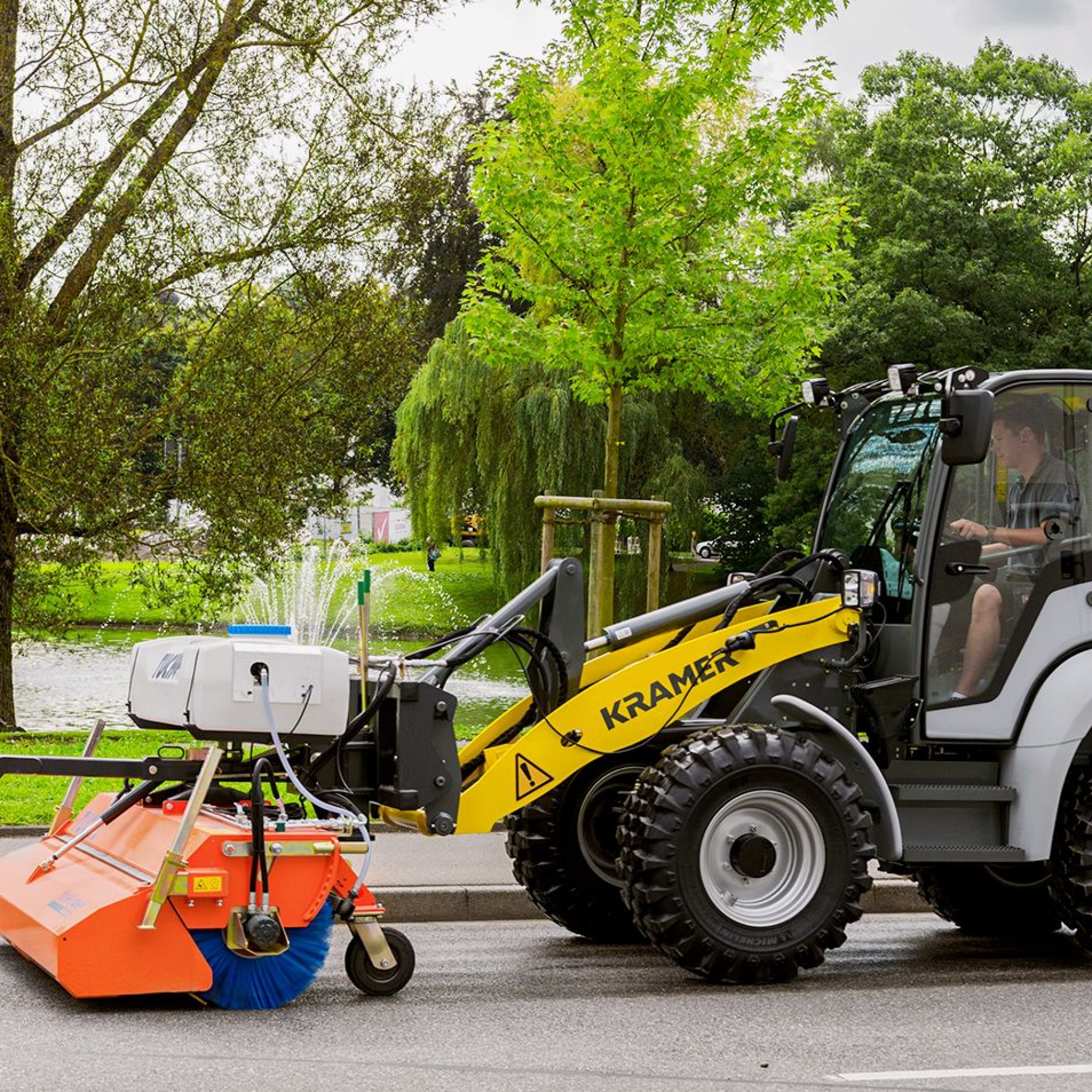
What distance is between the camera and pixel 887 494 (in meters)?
8.41

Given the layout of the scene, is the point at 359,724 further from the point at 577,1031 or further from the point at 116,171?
the point at 116,171

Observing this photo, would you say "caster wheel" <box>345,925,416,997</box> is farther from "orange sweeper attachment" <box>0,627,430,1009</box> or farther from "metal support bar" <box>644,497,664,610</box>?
"metal support bar" <box>644,497,664,610</box>

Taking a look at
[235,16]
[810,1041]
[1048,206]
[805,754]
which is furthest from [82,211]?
[1048,206]

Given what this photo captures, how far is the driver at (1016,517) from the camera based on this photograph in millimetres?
7988

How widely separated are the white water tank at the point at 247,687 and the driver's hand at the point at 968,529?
2910 mm

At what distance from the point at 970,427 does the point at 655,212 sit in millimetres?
7368

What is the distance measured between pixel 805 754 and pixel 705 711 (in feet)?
4.51

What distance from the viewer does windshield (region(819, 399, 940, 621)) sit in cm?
816

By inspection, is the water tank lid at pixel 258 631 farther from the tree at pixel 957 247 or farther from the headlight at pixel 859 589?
the tree at pixel 957 247

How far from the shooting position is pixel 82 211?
18.9 meters

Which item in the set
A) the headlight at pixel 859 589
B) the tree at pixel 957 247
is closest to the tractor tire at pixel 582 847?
the headlight at pixel 859 589

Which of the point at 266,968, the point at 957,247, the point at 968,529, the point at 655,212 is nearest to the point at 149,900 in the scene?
the point at 266,968

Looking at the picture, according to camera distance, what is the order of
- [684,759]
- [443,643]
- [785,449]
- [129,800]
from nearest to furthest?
Result: 1. [129,800]
2. [684,759]
3. [443,643]
4. [785,449]

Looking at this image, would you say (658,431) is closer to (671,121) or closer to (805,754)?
(671,121)
